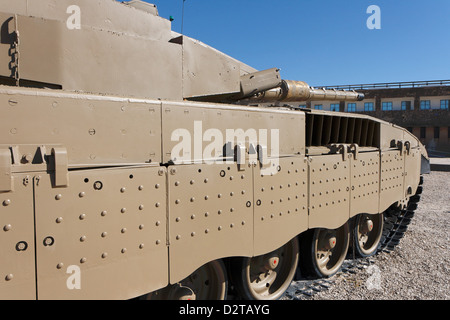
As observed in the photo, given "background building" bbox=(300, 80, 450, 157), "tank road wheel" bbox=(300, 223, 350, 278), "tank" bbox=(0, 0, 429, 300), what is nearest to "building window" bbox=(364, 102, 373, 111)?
"background building" bbox=(300, 80, 450, 157)

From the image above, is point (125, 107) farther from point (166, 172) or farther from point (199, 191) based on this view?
point (199, 191)

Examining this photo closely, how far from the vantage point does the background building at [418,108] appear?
107ft

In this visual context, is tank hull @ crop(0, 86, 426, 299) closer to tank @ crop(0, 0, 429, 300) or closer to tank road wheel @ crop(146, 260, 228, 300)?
tank @ crop(0, 0, 429, 300)

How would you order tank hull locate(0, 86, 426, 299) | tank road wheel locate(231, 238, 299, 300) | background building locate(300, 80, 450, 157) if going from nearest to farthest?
tank hull locate(0, 86, 426, 299), tank road wheel locate(231, 238, 299, 300), background building locate(300, 80, 450, 157)

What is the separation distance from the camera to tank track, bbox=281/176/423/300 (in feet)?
14.1

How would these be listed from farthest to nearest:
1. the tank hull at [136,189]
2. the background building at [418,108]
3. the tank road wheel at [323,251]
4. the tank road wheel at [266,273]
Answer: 1. the background building at [418,108]
2. the tank road wheel at [323,251]
3. the tank road wheel at [266,273]
4. the tank hull at [136,189]

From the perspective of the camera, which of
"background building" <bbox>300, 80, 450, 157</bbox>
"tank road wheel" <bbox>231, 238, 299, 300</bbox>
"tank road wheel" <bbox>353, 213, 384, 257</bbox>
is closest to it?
"tank road wheel" <bbox>231, 238, 299, 300</bbox>

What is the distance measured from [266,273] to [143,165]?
7.57 feet

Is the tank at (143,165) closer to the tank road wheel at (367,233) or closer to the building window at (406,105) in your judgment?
the tank road wheel at (367,233)

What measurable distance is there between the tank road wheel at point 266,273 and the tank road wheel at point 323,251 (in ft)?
1.24

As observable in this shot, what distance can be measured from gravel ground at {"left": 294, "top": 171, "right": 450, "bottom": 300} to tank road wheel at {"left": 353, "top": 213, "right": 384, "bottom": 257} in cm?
18

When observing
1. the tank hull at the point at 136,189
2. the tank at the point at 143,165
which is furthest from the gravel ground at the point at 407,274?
the tank hull at the point at 136,189

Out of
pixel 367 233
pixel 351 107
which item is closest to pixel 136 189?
pixel 367 233
